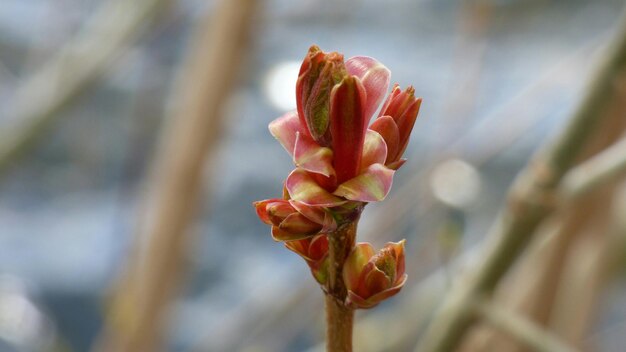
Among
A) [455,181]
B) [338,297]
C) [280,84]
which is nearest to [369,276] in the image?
[338,297]

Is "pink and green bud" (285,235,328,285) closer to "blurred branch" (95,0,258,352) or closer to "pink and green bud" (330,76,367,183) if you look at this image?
"pink and green bud" (330,76,367,183)

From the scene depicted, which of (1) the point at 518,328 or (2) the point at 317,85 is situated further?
(1) the point at 518,328

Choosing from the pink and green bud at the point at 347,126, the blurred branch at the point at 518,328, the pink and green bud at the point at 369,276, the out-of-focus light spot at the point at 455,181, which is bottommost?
the blurred branch at the point at 518,328

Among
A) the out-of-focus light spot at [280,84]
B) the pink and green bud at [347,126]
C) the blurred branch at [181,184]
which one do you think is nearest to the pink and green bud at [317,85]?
the pink and green bud at [347,126]

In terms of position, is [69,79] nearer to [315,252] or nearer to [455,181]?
[455,181]

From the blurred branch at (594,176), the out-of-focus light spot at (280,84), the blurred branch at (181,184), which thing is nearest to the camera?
the blurred branch at (594,176)

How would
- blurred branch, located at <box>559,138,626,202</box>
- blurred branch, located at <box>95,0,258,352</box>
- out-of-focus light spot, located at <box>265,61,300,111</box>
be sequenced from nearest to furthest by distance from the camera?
blurred branch, located at <box>559,138,626,202</box>
blurred branch, located at <box>95,0,258,352</box>
out-of-focus light spot, located at <box>265,61,300,111</box>

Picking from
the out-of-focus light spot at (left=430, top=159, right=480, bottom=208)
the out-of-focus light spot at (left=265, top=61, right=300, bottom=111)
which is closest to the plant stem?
the out-of-focus light spot at (left=430, top=159, right=480, bottom=208)

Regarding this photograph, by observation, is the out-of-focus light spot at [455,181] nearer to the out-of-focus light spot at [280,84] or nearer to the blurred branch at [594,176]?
the blurred branch at [594,176]
